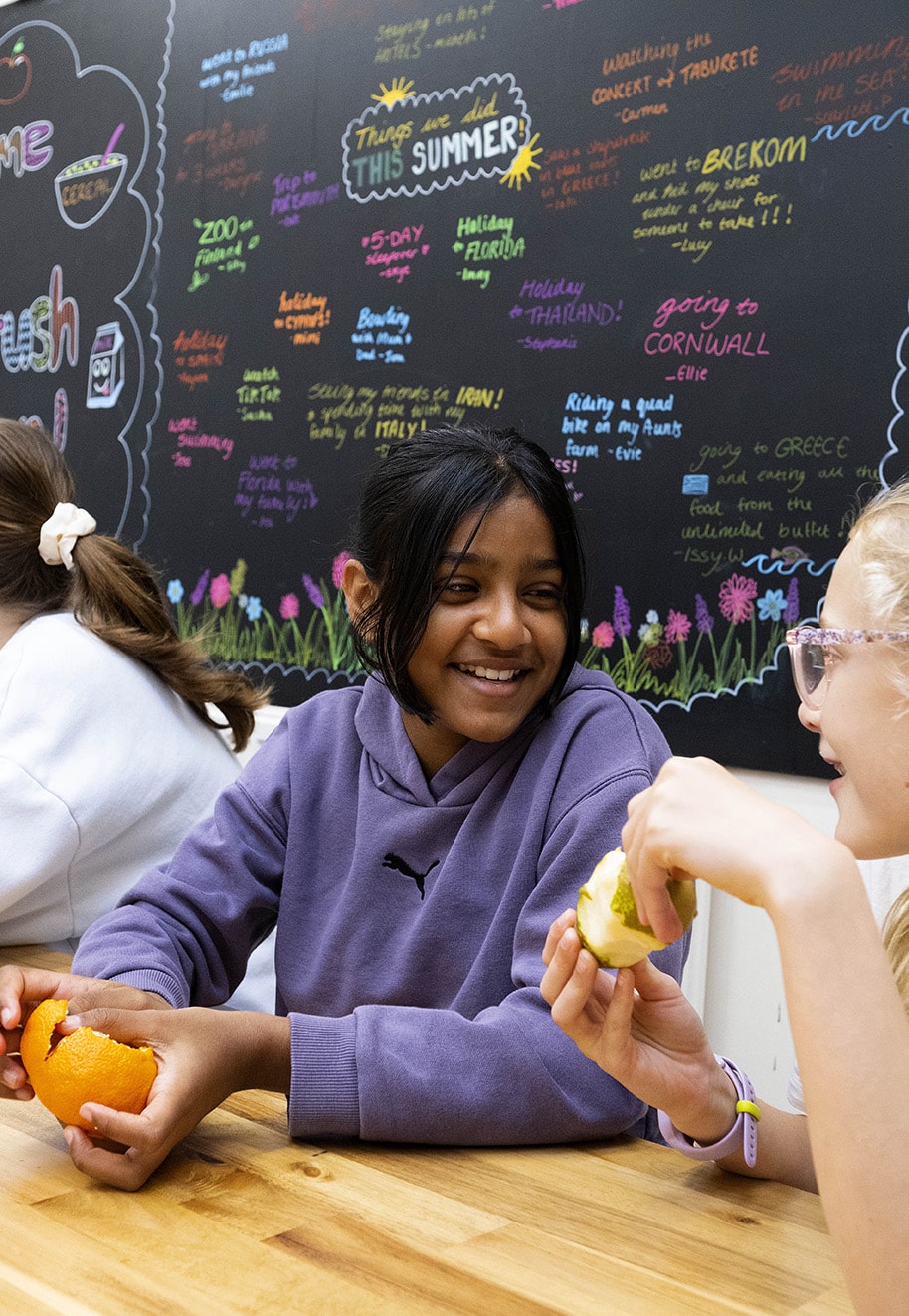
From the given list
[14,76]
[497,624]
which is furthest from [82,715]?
[14,76]

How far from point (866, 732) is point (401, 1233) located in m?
0.49

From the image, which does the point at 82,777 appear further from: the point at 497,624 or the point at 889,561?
the point at 889,561

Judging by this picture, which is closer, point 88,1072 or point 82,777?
point 88,1072

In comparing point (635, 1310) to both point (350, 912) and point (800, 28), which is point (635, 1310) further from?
point (800, 28)

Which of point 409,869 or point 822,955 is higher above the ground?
point 822,955

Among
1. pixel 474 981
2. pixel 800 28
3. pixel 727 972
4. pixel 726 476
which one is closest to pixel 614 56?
pixel 800 28

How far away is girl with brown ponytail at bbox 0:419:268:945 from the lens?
1762 mm

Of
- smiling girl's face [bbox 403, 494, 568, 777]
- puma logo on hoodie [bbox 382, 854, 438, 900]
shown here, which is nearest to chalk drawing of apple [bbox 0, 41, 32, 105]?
smiling girl's face [bbox 403, 494, 568, 777]

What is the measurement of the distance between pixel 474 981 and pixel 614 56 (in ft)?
6.55

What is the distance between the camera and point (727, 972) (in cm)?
247

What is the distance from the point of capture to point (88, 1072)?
1030mm

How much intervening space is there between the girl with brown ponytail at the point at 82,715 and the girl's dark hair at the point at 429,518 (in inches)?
19.9

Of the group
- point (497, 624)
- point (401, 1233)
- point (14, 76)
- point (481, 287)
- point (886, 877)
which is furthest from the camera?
point (14, 76)

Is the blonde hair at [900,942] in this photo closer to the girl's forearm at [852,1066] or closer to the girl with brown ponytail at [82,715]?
the girl's forearm at [852,1066]
